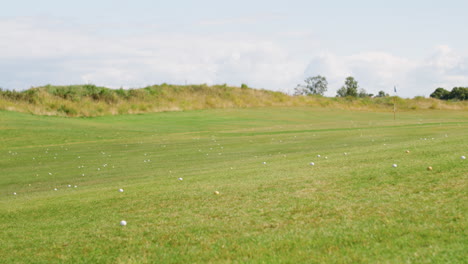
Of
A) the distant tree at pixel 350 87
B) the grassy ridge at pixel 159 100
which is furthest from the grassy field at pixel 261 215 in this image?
the distant tree at pixel 350 87

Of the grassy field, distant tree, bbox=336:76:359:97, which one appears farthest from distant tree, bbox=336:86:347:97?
the grassy field

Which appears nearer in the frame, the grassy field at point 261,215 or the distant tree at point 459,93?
the grassy field at point 261,215

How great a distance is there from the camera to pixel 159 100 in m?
60.6

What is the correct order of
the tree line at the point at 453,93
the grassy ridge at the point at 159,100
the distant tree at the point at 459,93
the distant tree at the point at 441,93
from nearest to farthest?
the grassy ridge at the point at 159,100 < the distant tree at the point at 459,93 < the tree line at the point at 453,93 < the distant tree at the point at 441,93

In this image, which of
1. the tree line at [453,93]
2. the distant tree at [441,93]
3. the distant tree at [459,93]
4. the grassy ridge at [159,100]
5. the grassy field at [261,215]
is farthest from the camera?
the distant tree at [441,93]

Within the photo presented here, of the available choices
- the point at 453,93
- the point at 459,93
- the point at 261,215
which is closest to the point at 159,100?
the point at 261,215

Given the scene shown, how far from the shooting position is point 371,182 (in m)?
9.84

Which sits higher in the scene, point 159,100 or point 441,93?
point 441,93

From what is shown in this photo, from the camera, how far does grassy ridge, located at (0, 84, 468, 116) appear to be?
51062mm

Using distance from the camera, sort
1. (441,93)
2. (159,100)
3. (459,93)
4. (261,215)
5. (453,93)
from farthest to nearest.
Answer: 1. (441,93)
2. (453,93)
3. (459,93)
4. (159,100)
5. (261,215)

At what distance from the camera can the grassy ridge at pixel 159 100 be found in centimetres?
5106

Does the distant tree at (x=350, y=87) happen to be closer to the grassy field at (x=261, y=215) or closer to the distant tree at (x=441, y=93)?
the distant tree at (x=441, y=93)

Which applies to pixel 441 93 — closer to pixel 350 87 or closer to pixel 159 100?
pixel 350 87

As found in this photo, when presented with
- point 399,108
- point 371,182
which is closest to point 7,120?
point 371,182
